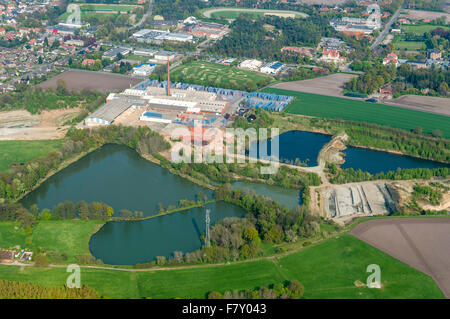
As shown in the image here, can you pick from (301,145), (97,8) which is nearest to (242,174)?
(301,145)

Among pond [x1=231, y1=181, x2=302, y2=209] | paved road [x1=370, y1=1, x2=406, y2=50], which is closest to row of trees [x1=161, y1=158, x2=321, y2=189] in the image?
pond [x1=231, y1=181, x2=302, y2=209]

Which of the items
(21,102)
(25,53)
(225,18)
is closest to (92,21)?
(25,53)

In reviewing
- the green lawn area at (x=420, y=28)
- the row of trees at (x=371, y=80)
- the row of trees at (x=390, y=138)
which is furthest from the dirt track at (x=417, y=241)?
the green lawn area at (x=420, y=28)

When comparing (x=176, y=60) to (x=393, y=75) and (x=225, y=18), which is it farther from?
(x=393, y=75)

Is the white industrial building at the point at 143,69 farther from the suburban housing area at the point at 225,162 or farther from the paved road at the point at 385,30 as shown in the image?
the paved road at the point at 385,30

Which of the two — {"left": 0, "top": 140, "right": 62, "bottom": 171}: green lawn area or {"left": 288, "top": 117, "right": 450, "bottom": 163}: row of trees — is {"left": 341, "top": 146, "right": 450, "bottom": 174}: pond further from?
{"left": 0, "top": 140, "right": 62, "bottom": 171}: green lawn area
